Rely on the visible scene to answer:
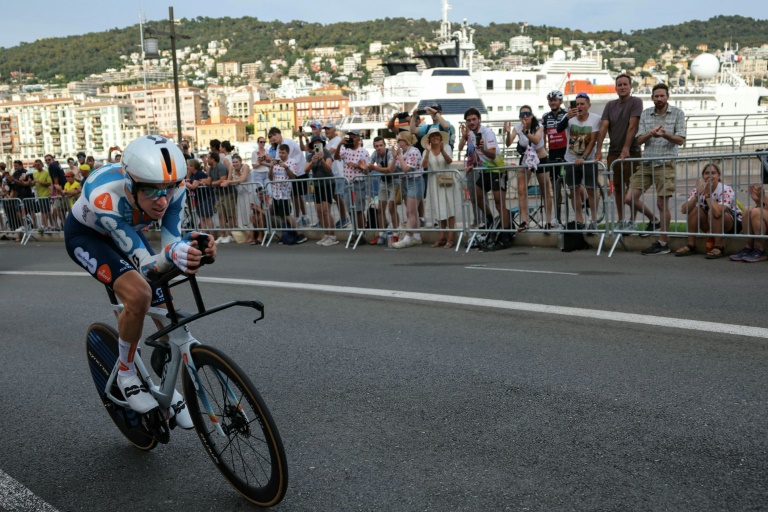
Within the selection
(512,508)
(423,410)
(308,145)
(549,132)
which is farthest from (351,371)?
(308,145)

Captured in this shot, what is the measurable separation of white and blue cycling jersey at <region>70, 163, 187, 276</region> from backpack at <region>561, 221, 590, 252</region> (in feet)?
28.0

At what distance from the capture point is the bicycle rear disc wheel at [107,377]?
15.0 feet

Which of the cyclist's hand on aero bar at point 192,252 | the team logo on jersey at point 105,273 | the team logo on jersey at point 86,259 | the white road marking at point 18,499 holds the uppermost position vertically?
the cyclist's hand on aero bar at point 192,252

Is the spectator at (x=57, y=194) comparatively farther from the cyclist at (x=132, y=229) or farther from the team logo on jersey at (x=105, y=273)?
the team logo on jersey at (x=105, y=273)

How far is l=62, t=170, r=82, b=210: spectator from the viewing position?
67.9 feet

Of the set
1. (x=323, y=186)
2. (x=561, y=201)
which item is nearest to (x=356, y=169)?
(x=323, y=186)

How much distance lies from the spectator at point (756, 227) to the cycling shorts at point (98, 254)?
26.5 ft

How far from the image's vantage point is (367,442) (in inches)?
177

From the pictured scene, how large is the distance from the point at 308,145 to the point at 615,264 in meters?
7.52

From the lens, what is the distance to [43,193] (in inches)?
902

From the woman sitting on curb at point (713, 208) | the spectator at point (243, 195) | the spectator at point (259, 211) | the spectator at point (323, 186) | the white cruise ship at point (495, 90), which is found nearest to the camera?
the woman sitting on curb at point (713, 208)

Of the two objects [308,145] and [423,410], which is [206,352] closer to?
[423,410]

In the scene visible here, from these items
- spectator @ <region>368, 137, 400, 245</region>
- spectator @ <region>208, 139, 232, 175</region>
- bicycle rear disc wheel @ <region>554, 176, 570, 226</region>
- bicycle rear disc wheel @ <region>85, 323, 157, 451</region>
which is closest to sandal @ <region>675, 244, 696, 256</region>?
bicycle rear disc wheel @ <region>554, 176, 570, 226</region>

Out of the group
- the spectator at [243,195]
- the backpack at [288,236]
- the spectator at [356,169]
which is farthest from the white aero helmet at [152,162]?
the spectator at [243,195]
